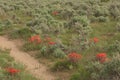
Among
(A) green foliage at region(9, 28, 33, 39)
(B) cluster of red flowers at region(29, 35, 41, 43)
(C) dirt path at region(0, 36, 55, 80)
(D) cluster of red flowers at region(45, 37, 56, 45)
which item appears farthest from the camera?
(A) green foliage at region(9, 28, 33, 39)

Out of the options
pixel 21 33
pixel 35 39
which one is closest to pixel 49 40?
pixel 35 39

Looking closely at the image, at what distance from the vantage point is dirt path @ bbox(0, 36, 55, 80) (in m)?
10.5

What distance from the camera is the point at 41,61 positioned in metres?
11.9

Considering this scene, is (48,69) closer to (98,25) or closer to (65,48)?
(65,48)

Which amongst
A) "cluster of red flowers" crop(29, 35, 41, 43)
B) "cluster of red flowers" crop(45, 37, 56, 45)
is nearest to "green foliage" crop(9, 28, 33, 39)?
"cluster of red flowers" crop(29, 35, 41, 43)

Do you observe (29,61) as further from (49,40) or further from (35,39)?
(49,40)

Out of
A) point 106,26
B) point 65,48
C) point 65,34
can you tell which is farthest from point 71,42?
point 106,26

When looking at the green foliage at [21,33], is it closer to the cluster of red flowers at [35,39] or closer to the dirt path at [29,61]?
the dirt path at [29,61]

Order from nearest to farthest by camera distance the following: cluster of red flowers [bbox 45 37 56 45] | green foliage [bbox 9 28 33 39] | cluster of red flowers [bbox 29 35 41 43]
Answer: cluster of red flowers [bbox 45 37 56 45] → cluster of red flowers [bbox 29 35 41 43] → green foliage [bbox 9 28 33 39]

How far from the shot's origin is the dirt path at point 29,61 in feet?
34.6

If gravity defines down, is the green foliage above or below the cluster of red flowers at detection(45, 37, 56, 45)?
below

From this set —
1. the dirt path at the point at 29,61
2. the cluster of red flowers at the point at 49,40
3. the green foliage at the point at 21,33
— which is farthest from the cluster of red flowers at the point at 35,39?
the green foliage at the point at 21,33

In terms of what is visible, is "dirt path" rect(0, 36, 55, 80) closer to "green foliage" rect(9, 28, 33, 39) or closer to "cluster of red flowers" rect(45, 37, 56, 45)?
"green foliage" rect(9, 28, 33, 39)

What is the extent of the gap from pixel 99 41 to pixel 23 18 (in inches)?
294
